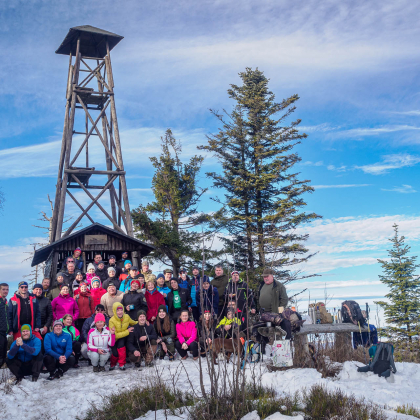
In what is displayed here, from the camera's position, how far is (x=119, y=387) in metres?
7.32

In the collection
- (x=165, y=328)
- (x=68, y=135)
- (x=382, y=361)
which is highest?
(x=68, y=135)

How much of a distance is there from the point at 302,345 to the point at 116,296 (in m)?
4.22

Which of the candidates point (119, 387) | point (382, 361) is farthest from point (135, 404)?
point (382, 361)

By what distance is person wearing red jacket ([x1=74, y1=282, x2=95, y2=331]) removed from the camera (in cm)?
980

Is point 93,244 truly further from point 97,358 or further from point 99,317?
point 97,358

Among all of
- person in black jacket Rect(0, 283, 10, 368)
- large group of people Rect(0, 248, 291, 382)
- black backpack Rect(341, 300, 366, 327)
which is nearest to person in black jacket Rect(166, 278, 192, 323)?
large group of people Rect(0, 248, 291, 382)

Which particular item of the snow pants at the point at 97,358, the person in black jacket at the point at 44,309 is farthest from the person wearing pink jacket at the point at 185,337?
the person in black jacket at the point at 44,309

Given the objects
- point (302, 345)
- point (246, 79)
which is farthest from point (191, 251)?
point (302, 345)

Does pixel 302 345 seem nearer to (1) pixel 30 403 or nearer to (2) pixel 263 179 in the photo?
(1) pixel 30 403

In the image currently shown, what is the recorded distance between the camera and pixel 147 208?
22.7m

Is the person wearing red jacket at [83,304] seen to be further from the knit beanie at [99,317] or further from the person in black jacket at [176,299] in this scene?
the person in black jacket at [176,299]

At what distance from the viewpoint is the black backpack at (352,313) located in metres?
10.1

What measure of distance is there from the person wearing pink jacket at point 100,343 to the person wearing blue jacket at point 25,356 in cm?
99

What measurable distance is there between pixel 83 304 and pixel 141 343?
1.74m
